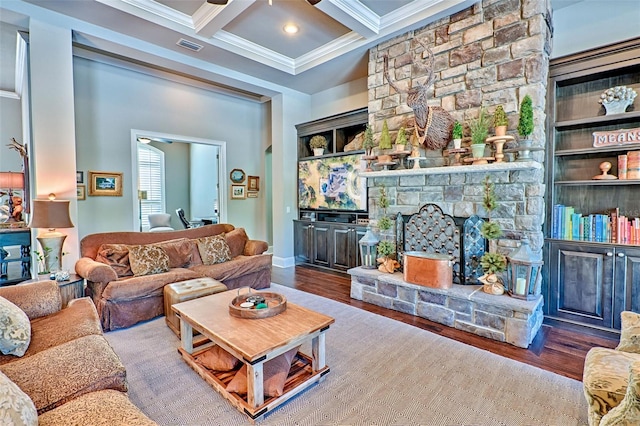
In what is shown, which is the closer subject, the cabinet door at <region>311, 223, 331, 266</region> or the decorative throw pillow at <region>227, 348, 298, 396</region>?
the decorative throw pillow at <region>227, 348, 298, 396</region>

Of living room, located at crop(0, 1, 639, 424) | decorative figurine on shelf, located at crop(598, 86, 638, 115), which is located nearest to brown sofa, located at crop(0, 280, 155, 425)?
living room, located at crop(0, 1, 639, 424)

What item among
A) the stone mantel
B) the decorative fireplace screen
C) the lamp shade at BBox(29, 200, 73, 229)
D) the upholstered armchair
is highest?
the stone mantel

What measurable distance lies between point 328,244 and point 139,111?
394cm

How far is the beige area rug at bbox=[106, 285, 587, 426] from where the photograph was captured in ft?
6.32

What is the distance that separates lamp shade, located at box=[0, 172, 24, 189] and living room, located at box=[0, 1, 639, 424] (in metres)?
0.69

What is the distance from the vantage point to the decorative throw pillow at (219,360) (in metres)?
2.34

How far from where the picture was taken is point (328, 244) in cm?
561

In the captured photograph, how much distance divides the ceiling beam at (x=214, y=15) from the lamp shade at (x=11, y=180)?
3623mm

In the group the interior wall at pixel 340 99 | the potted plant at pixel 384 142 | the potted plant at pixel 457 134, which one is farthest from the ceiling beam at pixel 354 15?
the potted plant at pixel 457 134

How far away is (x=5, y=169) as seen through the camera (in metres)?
5.68

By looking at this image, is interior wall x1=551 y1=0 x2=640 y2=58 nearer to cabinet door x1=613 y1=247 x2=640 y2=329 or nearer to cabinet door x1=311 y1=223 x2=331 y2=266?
cabinet door x1=613 y1=247 x2=640 y2=329

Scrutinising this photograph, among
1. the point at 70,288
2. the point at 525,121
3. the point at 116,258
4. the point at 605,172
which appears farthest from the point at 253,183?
the point at 605,172

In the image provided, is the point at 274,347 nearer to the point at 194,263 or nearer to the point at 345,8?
the point at 194,263

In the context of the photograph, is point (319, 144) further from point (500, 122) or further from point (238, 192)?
point (500, 122)
